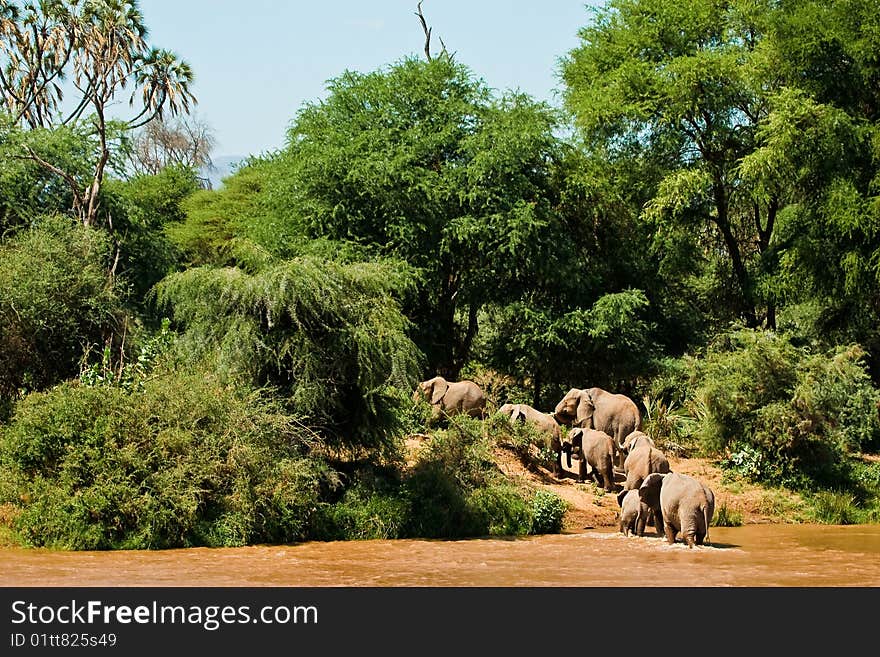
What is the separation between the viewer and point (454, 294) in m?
30.6

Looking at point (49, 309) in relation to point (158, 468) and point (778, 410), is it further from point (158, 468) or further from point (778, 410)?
point (778, 410)

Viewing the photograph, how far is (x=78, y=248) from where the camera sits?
2400 cm

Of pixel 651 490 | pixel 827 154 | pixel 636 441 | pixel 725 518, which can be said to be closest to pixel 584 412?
pixel 636 441

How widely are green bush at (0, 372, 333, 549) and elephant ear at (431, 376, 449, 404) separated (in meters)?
5.58

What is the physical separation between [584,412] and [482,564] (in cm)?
834

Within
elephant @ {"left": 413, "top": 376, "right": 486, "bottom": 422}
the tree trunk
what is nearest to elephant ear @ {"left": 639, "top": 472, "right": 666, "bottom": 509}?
elephant @ {"left": 413, "top": 376, "right": 486, "bottom": 422}

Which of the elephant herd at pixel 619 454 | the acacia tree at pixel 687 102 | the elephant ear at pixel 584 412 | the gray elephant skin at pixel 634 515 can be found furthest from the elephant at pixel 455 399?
the acacia tree at pixel 687 102

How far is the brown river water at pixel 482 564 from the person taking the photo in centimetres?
1499

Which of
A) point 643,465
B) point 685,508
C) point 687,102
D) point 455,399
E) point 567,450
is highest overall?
point 687,102

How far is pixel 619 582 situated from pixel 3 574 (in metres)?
8.08

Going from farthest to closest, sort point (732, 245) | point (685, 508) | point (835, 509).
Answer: point (732, 245), point (835, 509), point (685, 508)

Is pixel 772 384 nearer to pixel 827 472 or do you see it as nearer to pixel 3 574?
pixel 827 472

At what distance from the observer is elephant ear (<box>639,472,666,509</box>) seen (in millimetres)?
18391

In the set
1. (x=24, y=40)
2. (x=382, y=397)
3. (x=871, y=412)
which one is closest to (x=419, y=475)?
(x=382, y=397)
